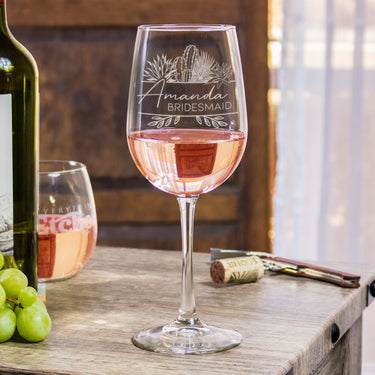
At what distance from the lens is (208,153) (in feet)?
2.52

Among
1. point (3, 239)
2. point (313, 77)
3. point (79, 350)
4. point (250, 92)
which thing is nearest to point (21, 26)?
point (250, 92)

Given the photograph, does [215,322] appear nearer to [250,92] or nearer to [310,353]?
[310,353]

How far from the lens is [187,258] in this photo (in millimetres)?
812

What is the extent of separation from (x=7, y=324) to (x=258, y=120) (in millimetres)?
1633

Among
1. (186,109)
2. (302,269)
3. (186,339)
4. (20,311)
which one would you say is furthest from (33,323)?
(302,269)

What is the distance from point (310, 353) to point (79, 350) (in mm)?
243

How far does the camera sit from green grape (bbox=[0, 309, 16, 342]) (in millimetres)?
787

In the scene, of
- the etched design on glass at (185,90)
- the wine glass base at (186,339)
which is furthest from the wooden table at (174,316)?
the etched design on glass at (185,90)

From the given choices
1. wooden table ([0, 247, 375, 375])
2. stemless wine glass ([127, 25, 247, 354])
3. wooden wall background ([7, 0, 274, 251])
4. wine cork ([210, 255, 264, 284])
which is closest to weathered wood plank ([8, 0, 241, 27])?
wooden wall background ([7, 0, 274, 251])

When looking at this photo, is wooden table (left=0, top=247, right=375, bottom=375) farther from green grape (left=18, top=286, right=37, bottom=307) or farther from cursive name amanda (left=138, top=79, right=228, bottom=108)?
cursive name amanda (left=138, top=79, right=228, bottom=108)

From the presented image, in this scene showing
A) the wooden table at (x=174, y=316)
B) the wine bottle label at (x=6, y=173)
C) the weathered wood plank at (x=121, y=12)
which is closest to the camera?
the wooden table at (x=174, y=316)

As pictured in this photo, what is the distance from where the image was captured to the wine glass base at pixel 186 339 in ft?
2.55

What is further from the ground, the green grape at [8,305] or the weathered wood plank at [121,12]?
the weathered wood plank at [121,12]

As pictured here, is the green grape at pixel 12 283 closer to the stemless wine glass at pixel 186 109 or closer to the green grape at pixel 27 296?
the green grape at pixel 27 296
